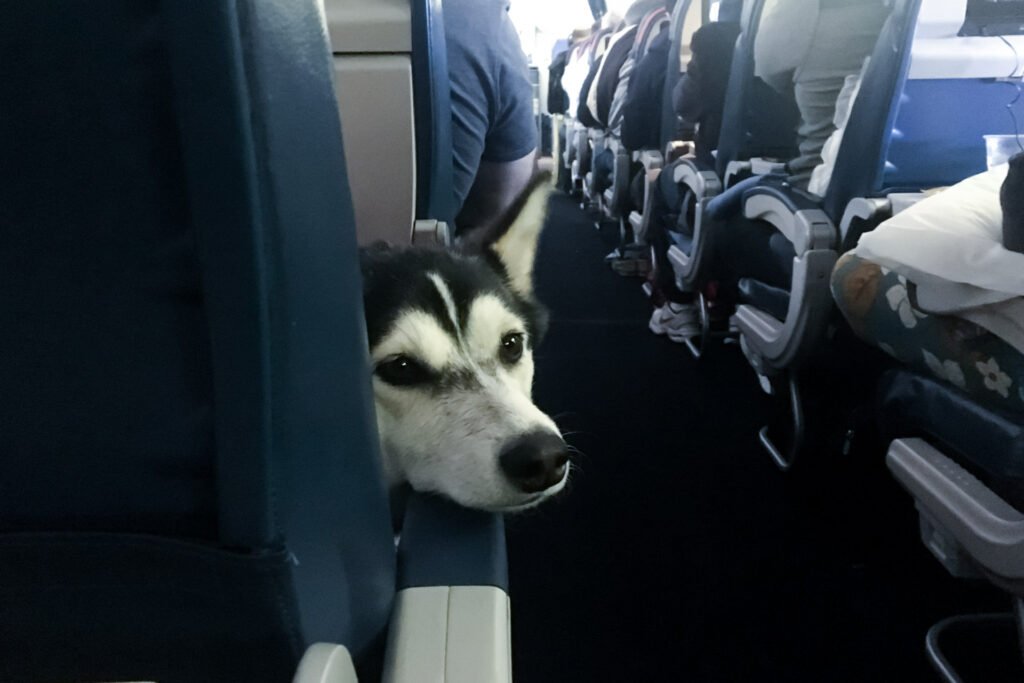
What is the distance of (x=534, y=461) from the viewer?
2.66 feet

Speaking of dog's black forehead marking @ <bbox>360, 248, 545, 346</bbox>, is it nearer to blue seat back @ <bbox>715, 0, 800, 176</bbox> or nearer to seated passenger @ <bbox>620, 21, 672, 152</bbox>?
blue seat back @ <bbox>715, 0, 800, 176</bbox>

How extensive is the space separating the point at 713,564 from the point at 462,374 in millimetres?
1078

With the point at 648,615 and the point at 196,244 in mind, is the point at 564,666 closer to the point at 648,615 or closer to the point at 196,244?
the point at 648,615

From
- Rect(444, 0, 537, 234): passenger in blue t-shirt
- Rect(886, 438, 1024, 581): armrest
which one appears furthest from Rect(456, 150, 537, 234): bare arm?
Rect(886, 438, 1024, 581): armrest

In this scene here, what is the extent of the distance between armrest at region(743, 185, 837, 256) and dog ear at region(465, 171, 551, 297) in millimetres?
733

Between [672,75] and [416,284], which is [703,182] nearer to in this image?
[672,75]

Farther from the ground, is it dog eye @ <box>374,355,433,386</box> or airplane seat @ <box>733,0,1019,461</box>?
airplane seat @ <box>733,0,1019,461</box>

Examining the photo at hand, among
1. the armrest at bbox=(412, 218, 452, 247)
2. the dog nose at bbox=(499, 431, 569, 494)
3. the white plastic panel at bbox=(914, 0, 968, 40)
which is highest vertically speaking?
the white plastic panel at bbox=(914, 0, 968, 40)

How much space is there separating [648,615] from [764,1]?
1.84 m

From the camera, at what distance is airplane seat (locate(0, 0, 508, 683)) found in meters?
0.28

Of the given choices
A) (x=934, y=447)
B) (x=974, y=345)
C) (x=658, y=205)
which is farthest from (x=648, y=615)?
(x=658, y=205)

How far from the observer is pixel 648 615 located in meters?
1.58

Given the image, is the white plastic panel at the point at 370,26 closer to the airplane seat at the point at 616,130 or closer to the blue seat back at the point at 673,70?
the blue seat back at the point at 673,70

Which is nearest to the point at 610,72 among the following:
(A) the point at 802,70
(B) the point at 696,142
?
(B) the point at 696,142
